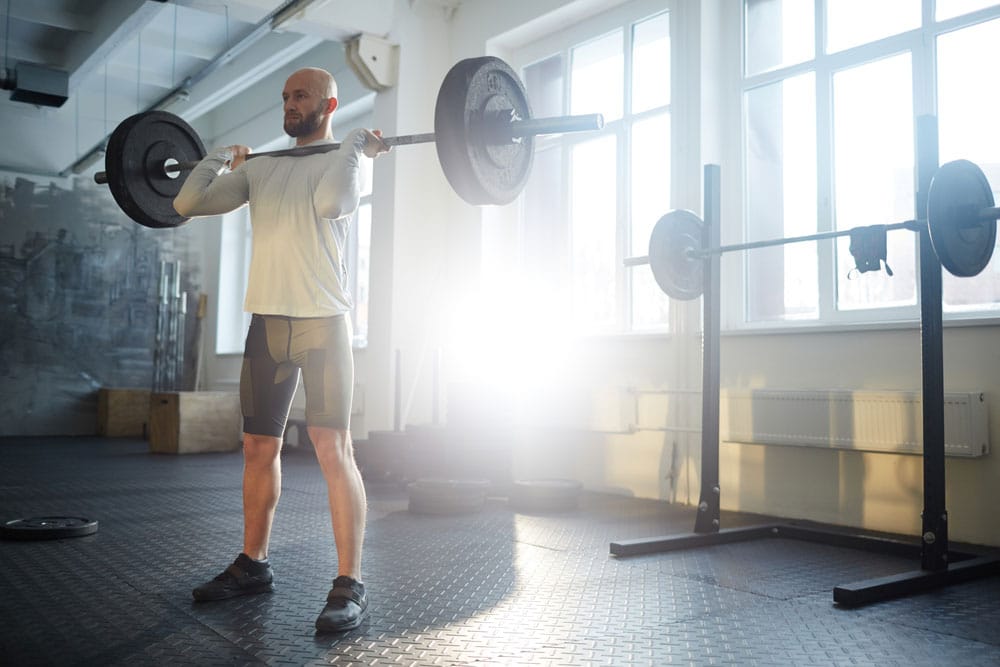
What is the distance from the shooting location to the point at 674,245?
335 centimetres

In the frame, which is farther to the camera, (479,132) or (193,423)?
(193,423)

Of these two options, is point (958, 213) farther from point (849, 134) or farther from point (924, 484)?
point (849, 134)

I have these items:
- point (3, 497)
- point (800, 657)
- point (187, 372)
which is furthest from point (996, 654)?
point (187, 372)

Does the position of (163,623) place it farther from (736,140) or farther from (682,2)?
(682,2)

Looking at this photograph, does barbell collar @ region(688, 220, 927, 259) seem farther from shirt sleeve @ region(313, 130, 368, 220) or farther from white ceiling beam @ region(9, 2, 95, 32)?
white ceiling beam @ region(9, 2, 95, 32)

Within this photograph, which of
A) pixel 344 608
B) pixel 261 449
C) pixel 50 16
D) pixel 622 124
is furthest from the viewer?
pixel 50 16

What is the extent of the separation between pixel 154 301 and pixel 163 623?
7407 mm

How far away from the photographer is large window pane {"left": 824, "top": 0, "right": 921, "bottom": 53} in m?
3.56

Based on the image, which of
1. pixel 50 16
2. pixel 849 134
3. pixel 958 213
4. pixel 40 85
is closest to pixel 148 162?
pixel 958 213

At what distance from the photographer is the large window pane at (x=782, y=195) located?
154 inches

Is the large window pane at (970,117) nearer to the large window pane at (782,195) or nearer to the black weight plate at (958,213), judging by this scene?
the large window pane at (782,195)

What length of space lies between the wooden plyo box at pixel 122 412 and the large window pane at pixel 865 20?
7017mm

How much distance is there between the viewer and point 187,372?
8969 mm

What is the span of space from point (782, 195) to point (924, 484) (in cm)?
183
